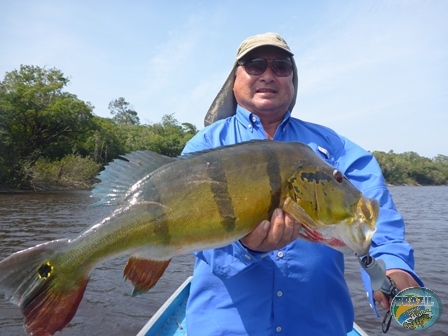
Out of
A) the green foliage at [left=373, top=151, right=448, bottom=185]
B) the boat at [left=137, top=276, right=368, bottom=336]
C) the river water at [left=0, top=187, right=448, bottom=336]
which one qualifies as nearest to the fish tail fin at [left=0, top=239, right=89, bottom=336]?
the river water at [left=0, top=187, right=448, bottom=336]

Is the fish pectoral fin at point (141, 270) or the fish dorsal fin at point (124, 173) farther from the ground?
the fish dorsal fin at point (124, 173)

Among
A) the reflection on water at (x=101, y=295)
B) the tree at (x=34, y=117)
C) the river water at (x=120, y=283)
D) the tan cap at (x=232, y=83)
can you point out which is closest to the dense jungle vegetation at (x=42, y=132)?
the tree at (x=34, y=117)

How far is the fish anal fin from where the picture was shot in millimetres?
1912

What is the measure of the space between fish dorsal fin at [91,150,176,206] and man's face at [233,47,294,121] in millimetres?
1060

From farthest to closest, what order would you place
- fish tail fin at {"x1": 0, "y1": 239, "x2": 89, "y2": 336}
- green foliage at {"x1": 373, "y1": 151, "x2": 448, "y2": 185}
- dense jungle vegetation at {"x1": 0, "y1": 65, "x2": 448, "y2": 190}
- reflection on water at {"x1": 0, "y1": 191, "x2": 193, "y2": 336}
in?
1. green foliage at {"x1": 373, "y1": 151, "x2": 448, "y2": 185}
2. dense jungle vegetation at {"x1": 0, "y1": 65, "x2": 448, "y2": 190}
3. reflection on water at {"x1": 0, "y1": 191, "x2": 193, "y2": 336}
4. fish tail fin at {"x1": 0, "y1": 239, "x2": 89, "y2": 336}

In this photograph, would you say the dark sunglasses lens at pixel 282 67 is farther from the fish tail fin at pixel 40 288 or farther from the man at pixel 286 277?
the fish tail fin at pixel 40 288

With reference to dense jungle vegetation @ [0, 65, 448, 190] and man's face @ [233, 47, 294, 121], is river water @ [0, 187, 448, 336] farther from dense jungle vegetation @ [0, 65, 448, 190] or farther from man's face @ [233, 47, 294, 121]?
dense jungle vegetation @ [0, 65, 448, 190]

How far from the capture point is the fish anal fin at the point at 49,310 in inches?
75.3

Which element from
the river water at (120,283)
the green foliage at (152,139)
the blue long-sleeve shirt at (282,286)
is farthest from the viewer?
the green foliage at (152,139)

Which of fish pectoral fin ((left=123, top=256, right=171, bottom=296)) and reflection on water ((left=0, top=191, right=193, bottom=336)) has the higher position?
fish pectoral fin ((left=123, top=256, right=171, bottom=296))

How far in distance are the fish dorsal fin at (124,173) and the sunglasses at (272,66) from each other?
121cm

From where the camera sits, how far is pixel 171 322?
17.5ft

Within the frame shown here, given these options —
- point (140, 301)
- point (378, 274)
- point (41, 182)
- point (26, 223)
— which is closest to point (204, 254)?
point (378, 274)

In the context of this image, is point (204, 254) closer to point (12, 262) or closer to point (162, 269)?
point (162, 269)
